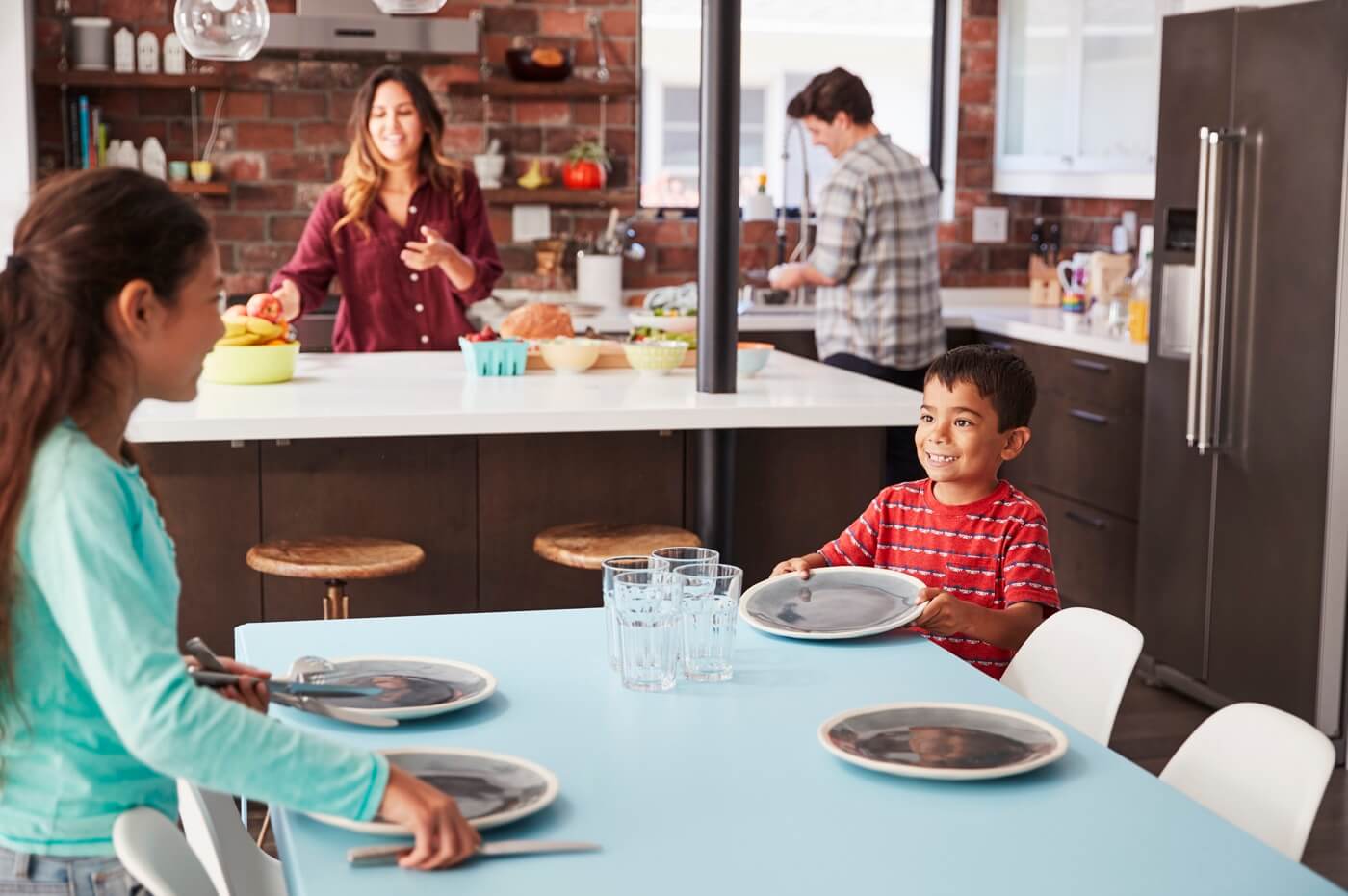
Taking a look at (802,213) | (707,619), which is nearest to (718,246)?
(707,619)

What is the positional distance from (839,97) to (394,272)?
1.39 m

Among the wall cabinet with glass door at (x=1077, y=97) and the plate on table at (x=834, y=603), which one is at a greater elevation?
the wall cabinet with glass door at (x=1077, y=97)

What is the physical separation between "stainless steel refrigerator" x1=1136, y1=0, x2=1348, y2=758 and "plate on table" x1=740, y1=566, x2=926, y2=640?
181cm

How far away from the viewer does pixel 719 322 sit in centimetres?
338

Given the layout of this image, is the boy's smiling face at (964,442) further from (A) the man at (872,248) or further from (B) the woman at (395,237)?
(A) the man at (872,248)

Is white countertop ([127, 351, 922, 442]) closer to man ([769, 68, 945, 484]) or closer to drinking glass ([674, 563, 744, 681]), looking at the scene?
man ([769, 68, 945, 484])

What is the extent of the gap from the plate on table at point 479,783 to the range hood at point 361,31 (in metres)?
4.24

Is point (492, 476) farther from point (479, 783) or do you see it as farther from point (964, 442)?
point (479, 783)

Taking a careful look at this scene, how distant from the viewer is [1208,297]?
150 inches

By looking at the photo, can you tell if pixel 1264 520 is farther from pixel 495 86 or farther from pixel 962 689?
pixel 495 86

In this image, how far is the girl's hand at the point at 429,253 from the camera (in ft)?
12.3

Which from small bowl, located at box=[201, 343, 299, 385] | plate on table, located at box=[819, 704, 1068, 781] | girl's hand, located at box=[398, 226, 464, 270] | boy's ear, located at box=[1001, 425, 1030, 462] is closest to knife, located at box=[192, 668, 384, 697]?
plate on table, located at box=[819, 704, 1068, 781]

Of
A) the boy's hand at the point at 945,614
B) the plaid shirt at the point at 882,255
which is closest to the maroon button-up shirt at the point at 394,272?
the plaid shirt at the point at 882,255

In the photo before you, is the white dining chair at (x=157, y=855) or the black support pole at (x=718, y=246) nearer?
the white dining chair at (x=157, y=855)
